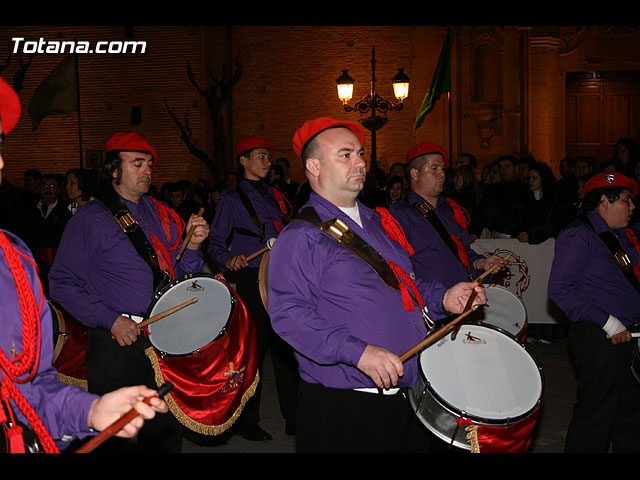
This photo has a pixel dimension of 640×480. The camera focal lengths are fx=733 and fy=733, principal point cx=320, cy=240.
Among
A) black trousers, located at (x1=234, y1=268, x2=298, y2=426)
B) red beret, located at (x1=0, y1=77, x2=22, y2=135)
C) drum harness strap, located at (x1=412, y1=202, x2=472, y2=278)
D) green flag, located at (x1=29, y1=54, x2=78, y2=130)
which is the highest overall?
green flag, located at (x1=29, y1=54, x2=78, y2=130)

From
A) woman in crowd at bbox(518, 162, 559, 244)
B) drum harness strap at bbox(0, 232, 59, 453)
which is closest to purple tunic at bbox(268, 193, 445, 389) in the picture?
drum harness strap at bbox(0, 232, 59, 453)

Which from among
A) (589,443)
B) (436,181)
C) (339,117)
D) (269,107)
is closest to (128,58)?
(269,107)

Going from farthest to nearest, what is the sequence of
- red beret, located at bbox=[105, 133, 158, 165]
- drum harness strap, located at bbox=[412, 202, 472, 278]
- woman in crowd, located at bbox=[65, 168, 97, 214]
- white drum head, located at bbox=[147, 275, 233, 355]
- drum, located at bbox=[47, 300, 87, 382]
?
woman in crowd, located at bbox=[65, 168, 97, 214] < drum harness strap, located at bbox=[412, 202, 472, 278] < drum, located at bbox=[47, 300, 87, 382] < red beret, located at bbox=[105, 133, 158, 165] < white drum head, located at bbox=[147, 275, 233, 355]

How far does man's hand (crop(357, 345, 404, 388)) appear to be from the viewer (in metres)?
2.89

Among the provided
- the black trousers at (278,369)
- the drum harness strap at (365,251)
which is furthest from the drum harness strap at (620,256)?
the black trousers at (278,369)

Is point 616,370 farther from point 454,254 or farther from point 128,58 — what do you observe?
point 128,58

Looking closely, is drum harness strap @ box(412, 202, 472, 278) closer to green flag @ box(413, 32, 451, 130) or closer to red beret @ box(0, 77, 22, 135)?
red beret @ box(0, 77, 22, 135)

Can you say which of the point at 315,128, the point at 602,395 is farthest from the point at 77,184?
the point at 602,395

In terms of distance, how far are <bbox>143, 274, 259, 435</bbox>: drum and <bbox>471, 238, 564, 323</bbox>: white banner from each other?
5.16 metres

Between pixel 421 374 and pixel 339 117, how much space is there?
2061 centimetres

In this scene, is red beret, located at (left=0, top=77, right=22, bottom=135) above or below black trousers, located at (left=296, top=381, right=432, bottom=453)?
above

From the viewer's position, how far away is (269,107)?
24.4m

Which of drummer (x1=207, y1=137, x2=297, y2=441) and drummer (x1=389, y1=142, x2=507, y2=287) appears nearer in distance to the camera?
drummer (x1=389, y1=142, x2=507, y2=287)

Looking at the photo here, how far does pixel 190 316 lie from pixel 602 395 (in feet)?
8.82
